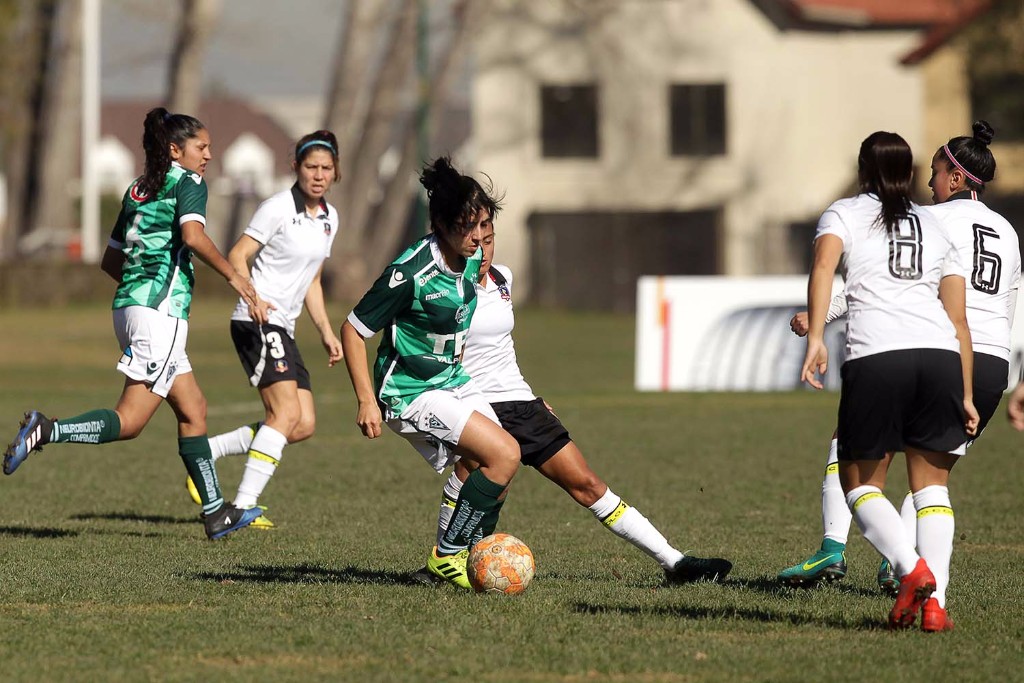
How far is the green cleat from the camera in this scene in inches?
276

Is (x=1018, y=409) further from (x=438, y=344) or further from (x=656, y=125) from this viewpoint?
(x=656, y=125)

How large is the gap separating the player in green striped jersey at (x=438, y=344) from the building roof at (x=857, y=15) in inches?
1458

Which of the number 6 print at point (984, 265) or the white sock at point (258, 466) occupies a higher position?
the number 6 print at point (984, 265)

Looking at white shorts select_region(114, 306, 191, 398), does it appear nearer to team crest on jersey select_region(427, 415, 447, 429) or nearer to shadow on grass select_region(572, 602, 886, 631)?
team crest on jersey select_region(427, 415, 447, 429)

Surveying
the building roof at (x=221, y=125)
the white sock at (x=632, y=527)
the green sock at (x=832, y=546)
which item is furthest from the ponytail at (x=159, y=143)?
the building roof at (x=221, y=125)

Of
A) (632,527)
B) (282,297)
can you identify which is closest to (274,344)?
(282,297)

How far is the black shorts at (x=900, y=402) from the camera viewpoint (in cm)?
577

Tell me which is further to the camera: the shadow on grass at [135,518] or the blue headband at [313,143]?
the shadow on grass at [135,518]

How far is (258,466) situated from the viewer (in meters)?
8.94

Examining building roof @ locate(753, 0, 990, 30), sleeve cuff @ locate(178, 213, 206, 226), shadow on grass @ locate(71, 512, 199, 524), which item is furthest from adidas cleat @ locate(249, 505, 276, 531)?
building roof @ locate(753, 0, 990, 30)

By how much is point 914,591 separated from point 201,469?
4.38m

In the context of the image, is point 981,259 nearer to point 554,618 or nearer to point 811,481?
point 554,618

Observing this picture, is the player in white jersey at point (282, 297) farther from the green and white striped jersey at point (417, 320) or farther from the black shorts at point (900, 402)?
the black shorts at point (900, 402)

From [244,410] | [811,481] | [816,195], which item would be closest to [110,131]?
[816,195]
